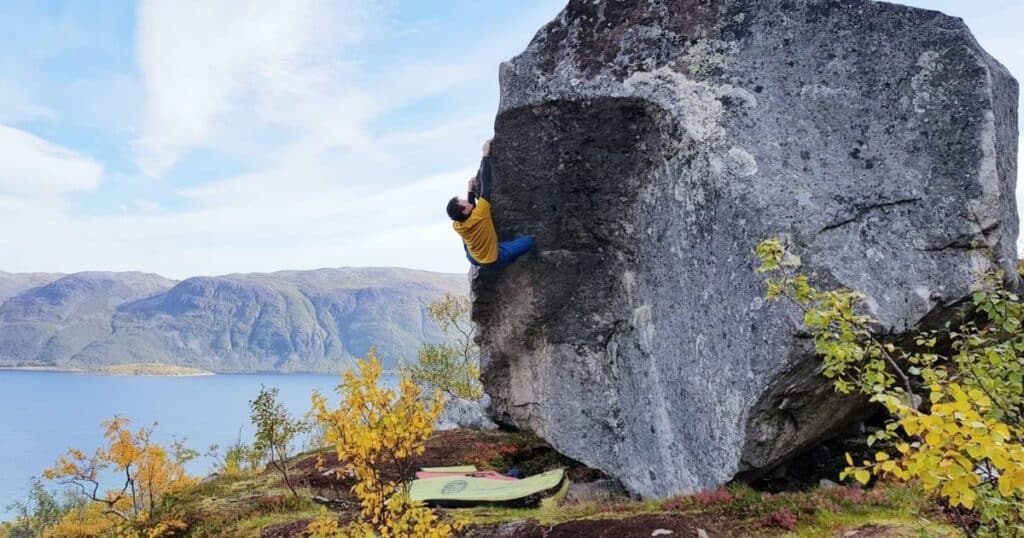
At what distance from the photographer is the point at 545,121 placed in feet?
36.7

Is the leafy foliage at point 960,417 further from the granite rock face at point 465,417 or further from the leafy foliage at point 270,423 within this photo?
the granite rock face at point 465,417

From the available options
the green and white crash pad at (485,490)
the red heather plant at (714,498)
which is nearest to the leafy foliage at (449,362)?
the green and white crash pad at (485,490)

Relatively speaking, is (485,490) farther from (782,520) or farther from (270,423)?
(782,520)

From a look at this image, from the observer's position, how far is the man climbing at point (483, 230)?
12172 millimetres

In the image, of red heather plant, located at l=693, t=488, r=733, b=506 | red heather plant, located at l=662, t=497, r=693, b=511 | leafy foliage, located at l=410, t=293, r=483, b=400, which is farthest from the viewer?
leafy foliage, located at l=410, t=293, r=483, b=400

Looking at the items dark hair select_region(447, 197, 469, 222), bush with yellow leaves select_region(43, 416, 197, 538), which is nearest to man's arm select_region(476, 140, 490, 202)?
dark hair select_region(447, 197, 469, 222)

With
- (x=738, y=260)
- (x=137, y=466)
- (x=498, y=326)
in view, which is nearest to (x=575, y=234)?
(x=498, y=326)

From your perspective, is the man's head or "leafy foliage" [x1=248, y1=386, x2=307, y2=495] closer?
the man's head

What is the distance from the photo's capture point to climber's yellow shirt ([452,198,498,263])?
12195 millimetres

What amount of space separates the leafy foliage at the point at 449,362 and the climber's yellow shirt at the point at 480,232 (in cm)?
3018

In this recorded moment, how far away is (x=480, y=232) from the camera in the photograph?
40.3 feet

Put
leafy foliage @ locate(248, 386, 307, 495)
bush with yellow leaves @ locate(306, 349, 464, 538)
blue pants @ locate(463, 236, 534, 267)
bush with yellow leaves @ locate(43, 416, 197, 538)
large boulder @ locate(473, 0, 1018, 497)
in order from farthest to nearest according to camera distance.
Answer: leafy foliage @ locate(248, 386, 307, 495) < bush with yellow leaves @ locate(43, 416, 197, 538) < blue pants @ locate(463, 236, 534, 267) < bush with yellow leaves @ locate(306, 349, 464, 538) < large boulder @ locate(473, 0, 1018, 497)

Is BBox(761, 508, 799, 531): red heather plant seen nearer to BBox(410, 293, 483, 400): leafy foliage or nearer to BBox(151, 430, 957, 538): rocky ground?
BBox(151, 430, 957, 538): rocky ground

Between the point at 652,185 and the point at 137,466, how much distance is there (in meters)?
16.6
